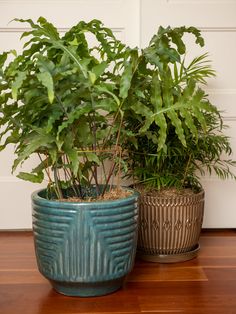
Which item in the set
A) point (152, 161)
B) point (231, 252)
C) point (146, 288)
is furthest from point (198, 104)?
point (231, 252)

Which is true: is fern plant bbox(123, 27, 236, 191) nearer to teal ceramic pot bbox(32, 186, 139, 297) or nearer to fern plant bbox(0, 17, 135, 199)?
fern plant bbox(0, 17, 135, 199)

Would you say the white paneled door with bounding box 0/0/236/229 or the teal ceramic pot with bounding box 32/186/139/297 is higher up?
the white paneled door with bounding box 0/0/236/229

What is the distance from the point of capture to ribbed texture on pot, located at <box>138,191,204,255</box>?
1.91 m

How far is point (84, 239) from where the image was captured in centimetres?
152

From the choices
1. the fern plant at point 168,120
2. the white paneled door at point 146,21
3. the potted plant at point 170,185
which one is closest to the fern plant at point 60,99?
the fern plant at point 168,120

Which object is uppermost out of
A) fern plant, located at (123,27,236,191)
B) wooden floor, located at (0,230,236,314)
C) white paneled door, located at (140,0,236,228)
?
white paneled door, located at (140,0,236,228)

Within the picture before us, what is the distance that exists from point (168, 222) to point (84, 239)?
0.50m

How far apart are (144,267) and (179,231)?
200mm

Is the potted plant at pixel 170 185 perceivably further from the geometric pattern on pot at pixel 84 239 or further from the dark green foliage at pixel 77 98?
the geometric pattern on pot at pixel 84 239

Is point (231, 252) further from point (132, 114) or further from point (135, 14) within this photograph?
point (135, 14)

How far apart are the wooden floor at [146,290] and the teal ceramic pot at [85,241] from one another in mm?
78

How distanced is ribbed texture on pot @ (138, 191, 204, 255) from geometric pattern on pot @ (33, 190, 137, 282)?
1.09ft

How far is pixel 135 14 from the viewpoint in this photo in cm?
230

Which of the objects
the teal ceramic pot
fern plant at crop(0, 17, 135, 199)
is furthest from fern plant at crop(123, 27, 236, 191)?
the teal ceramic pot
